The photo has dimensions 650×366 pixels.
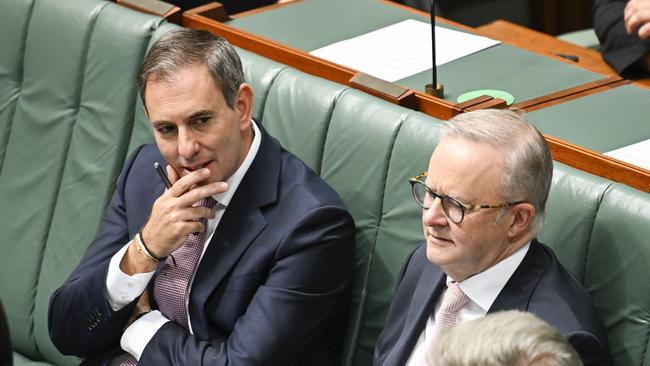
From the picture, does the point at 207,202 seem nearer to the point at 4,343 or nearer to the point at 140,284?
the point at 140,284

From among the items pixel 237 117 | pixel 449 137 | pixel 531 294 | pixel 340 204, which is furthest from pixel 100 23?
pixel 531 294

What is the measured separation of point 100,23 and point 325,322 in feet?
3.41

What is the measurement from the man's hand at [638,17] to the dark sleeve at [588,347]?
1117 mm

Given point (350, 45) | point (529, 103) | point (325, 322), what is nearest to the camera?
point (325, 322)

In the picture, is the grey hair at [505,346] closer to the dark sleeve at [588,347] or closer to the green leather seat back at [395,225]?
the dark sleeve at [588,347]

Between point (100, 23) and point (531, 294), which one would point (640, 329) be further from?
point (100, 23)

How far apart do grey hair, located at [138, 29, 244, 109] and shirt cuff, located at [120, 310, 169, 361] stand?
1.46 ft

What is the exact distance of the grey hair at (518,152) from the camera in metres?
1.97

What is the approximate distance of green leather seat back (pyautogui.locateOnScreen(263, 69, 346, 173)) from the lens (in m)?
2.52

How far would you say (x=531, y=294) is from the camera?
6.59ft

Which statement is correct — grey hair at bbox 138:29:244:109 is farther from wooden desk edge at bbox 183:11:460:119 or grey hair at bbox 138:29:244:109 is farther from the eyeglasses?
the eyeglasses

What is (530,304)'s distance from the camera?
2.00 meters

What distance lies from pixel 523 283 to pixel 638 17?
43.5 inches

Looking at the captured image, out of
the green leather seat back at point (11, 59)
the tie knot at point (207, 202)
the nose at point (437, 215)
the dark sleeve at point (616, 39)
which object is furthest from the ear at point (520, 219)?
the green leather seat back at point (11, 59)
